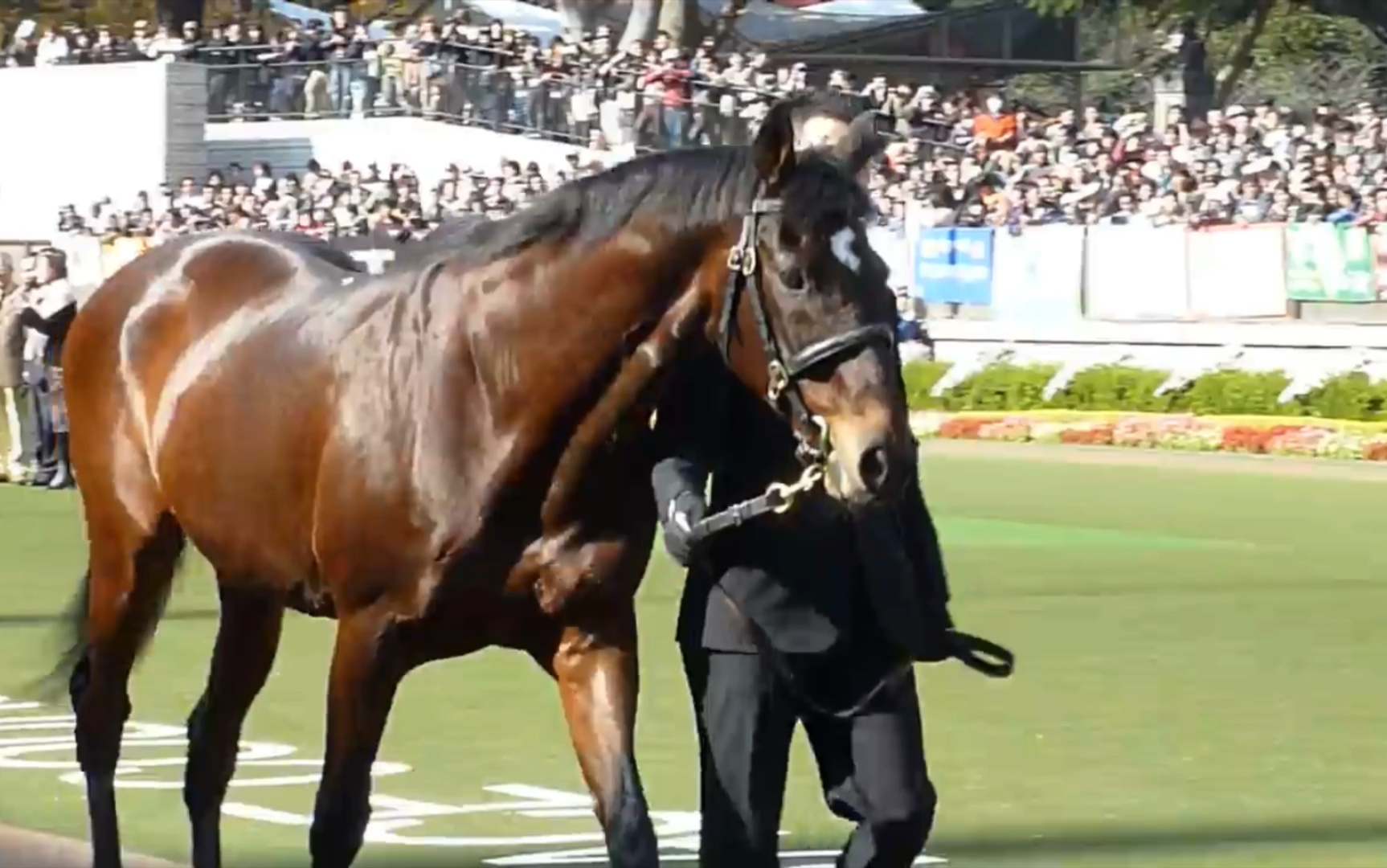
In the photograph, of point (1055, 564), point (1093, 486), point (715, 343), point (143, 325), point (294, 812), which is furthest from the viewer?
point (1093, 486)

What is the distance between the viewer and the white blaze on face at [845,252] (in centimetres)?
461

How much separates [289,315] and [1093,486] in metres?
15.0

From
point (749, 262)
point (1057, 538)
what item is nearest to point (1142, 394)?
point (1057, 538)

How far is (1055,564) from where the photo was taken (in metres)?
14.9

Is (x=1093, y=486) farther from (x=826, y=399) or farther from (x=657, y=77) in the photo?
(x=826, y=399)

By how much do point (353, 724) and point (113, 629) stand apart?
1.64m

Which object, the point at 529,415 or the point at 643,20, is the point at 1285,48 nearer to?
the point at 643,20

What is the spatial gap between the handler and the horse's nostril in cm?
40

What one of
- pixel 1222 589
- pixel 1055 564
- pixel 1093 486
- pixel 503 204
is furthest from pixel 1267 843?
pixel 503 204

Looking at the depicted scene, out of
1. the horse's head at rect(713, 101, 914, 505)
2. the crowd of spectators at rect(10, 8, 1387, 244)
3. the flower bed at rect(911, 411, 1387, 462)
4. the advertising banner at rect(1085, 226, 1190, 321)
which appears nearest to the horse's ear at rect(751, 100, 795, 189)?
the horse's head at rect(713, 101, 914, 505)

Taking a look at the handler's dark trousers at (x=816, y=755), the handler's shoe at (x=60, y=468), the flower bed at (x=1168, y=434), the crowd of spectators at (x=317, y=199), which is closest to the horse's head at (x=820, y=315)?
the handler's dark trousers at (x=816, y=755)

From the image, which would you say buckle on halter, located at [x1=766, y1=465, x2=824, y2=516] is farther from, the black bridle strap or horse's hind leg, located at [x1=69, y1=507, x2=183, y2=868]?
horse's hind leg, located at [x1=69, y1=507, x2=183, y2=868]

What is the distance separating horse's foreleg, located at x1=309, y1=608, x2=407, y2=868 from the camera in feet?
17.4

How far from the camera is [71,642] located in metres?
7.22
